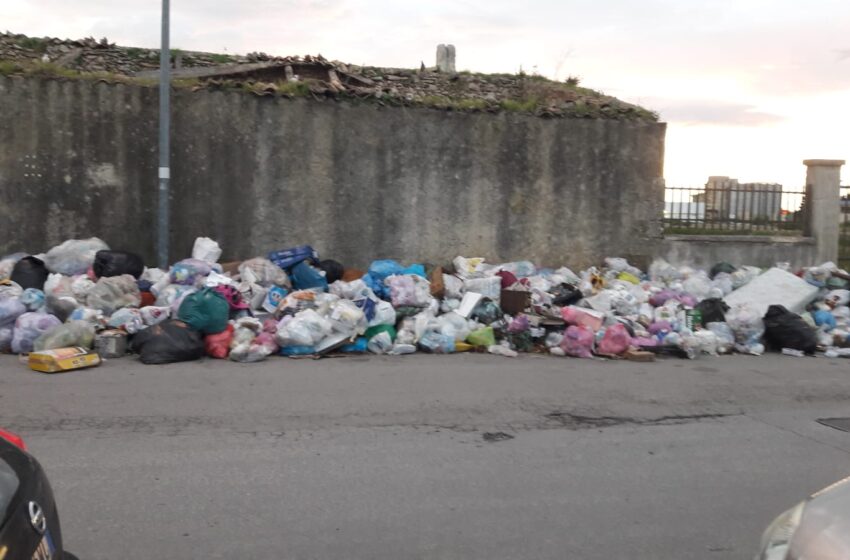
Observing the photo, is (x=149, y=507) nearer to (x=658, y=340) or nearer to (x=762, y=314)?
(x=658, y=340)

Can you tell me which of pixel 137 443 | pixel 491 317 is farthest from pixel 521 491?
pixel 491 317

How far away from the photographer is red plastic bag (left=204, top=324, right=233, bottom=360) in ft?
25.7

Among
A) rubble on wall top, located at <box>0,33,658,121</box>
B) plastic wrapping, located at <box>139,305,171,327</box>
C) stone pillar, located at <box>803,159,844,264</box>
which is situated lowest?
plastic wrapping, located at <box>139,305,171,327</box>

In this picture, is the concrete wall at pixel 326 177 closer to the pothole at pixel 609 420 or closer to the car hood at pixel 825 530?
the pothole at pixel 609 420

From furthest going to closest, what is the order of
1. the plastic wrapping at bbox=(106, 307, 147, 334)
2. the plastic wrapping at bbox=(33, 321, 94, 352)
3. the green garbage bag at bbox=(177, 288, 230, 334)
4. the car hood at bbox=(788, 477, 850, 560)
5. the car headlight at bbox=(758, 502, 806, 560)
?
the plastic wrapping at bbox=(106, 307, 147, 334) → the green garbage bag at bbox=(177, 288, 230, 334) → the plastic wrapping at bbox=(33, 321, 94, 352) → the car headlight at bbox=(758, 502, 806, 560) → the car hood at bbox=(788, 477, 850, 560)

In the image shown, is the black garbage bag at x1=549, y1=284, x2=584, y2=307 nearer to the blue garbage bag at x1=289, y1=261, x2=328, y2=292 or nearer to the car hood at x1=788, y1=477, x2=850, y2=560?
the blue garbage bag at x1=289, y1=261, x2=328, y2=292

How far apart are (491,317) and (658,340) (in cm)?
194

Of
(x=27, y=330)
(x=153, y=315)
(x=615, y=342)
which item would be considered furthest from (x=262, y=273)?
(x=615, y=342)

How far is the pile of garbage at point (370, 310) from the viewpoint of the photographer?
7859 millimetres

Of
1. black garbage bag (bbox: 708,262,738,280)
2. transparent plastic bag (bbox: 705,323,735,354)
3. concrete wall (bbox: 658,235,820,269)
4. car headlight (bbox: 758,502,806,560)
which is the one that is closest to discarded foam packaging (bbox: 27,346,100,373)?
car headlight (bbox: 758,502,806,560)

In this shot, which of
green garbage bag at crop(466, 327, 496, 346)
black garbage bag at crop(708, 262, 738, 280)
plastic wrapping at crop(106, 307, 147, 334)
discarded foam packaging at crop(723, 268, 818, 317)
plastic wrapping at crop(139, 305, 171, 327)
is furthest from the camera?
black garbage bag at crop(708, 262, 738, 280)

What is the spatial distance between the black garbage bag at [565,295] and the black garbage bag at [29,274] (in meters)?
6.11

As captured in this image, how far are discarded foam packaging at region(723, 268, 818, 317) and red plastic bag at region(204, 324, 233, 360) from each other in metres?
6.53

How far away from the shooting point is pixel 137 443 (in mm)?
5262
